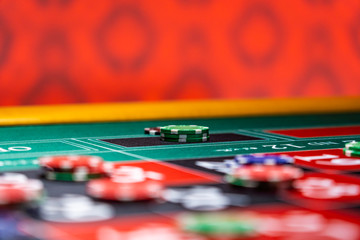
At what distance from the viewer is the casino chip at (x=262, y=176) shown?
10.5 ft

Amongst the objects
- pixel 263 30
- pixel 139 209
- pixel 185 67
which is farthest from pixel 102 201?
pixel 263 30

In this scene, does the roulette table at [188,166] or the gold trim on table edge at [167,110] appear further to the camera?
the gold trim on table edge at [167,110]

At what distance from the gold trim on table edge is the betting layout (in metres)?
2.70

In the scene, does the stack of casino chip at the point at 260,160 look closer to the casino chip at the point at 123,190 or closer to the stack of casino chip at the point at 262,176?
the stack of casino chip at the point at 262,176

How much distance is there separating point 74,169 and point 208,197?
29.3 inches

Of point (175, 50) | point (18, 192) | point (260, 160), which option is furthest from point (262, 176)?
point (175, 50)

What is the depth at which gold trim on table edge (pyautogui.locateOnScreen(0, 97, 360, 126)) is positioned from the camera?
6.64m

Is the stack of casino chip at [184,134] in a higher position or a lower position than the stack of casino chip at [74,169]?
higher

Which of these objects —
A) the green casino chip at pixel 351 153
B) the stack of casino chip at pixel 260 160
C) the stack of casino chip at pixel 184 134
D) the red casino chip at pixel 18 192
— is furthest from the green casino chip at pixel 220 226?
the stack of casino chip at pixel 184 134

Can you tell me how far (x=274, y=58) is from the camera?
8.59 metres

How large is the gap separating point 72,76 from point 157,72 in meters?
0.94

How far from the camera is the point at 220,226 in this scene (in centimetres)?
236

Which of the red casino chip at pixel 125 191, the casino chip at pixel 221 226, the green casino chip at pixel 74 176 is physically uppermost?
the green casino chip at pixel 74 176

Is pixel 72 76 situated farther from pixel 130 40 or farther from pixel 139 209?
pixel 139 209
